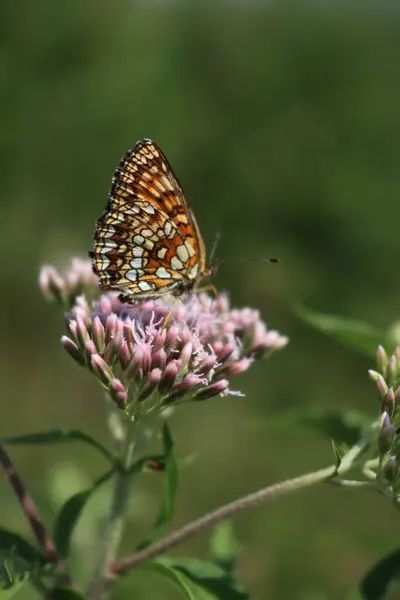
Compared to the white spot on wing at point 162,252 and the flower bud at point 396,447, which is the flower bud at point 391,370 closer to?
the flower bud at point 396,447

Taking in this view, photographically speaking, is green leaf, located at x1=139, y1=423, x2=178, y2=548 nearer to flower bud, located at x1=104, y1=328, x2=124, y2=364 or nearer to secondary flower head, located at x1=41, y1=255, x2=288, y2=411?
secondary flower head, located at x1=41, y1=255, x2=288, y2=411

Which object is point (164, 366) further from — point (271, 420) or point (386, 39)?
point (386, 39)

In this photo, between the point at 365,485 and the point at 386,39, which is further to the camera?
the point at 386,39

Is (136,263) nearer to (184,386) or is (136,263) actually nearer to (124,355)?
(124,355)

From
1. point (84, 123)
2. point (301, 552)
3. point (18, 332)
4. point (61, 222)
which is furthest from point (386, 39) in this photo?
point (301, 552)

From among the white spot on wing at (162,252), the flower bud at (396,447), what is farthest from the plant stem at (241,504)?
the white spot on wing at (162,252)
